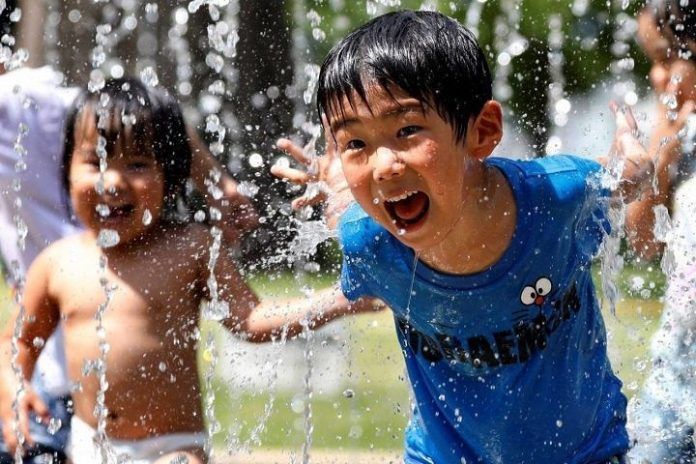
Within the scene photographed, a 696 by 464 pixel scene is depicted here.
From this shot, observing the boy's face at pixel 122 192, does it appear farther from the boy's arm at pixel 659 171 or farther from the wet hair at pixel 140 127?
the boy's arm at pixel 659 171

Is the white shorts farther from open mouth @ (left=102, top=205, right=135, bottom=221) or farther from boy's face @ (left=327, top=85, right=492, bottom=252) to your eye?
boy's face @ (left=327, top=85, right=492, bottom=252)

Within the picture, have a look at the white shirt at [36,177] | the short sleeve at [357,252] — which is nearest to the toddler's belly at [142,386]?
the white shirt at [36,177]

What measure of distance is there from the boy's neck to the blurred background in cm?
60

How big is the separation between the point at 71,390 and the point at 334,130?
4.44 feet

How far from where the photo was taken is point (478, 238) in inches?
92.0

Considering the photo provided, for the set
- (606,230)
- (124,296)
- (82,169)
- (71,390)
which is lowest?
(71,390)

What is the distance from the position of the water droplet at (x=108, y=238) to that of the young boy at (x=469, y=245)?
98cm

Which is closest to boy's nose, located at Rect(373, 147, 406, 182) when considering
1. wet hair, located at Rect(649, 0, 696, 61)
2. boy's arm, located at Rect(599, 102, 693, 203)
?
boy's arm, located at Rect(599, 102, 693, 203)

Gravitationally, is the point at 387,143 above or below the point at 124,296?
above

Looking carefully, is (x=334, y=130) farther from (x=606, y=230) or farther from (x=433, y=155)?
A: (x=606, y=230)

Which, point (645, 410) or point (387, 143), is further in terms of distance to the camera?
point (645, 410)

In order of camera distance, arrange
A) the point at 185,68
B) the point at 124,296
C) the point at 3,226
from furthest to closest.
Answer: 1. the point at 185,68
2. the point at 3,226
3. the point at 124,296

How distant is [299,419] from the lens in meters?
5.39

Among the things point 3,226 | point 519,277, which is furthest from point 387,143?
point 3,226
